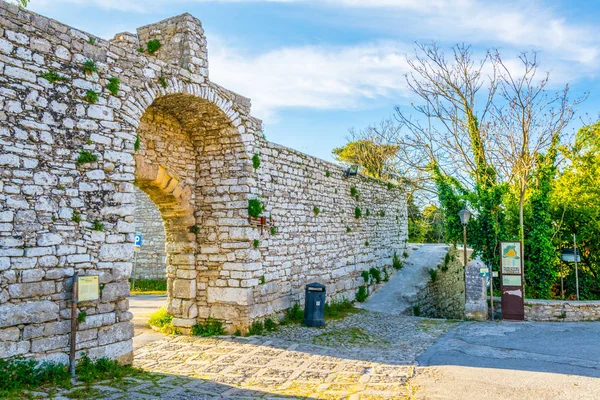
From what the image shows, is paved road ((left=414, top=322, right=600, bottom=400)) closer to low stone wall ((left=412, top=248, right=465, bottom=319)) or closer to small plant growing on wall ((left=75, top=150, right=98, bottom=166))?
low stone wall ((left=412, top=248, right=465, bottom=319))

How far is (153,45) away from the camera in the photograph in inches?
309

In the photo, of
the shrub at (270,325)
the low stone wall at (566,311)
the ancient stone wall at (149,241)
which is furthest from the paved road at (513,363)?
the ancient stone wall at (149,241)

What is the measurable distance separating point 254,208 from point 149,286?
9633 mm

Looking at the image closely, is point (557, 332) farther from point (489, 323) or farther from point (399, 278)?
point (399, 278)

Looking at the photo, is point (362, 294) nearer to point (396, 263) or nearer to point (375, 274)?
point (375, 274)

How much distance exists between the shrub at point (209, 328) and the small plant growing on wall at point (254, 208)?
2.06 metres

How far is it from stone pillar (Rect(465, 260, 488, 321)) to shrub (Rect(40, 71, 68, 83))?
876 cm

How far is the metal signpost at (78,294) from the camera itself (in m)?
5.15

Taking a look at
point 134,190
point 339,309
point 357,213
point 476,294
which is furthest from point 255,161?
point 476,294

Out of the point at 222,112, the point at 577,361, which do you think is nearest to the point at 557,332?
the point at 577,361

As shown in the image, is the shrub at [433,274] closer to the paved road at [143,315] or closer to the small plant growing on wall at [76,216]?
the paved road at [143,315]

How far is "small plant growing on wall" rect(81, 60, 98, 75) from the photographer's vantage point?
5638mm

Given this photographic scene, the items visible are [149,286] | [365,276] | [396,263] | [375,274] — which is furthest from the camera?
[149,286]

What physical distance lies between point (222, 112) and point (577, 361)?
6804 millimetres
